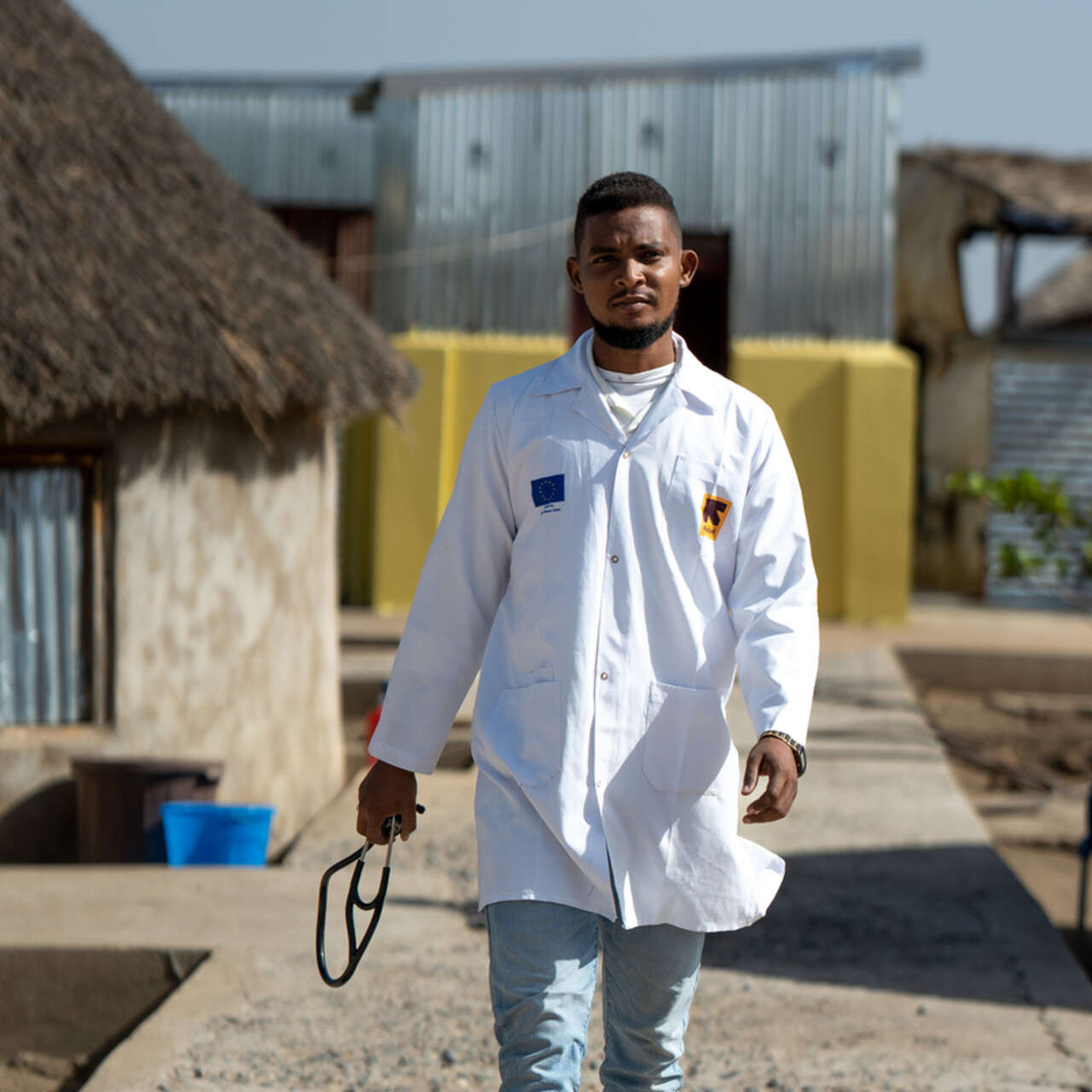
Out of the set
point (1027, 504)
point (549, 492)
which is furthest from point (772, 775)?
point (1027, 504)

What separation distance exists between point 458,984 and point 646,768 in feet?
6.97

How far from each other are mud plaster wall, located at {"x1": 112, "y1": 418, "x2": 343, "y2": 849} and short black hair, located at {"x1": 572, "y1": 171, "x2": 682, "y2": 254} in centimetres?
443

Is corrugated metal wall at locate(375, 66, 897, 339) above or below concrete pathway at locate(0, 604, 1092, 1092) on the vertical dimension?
above

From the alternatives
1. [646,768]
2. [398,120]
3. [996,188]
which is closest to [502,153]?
[398,120]

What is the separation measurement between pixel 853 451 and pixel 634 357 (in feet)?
40.4

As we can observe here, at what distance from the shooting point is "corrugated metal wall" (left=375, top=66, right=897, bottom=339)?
14.8 metres

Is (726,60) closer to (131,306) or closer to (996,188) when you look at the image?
(996,188)

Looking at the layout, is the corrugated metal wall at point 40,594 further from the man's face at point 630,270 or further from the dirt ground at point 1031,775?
the man's face at point 630,270

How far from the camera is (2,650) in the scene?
6781mm

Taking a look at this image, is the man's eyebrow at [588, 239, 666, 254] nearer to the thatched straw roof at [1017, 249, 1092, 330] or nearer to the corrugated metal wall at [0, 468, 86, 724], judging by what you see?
the corrugated metal wall at [0, 468, 86, 724]

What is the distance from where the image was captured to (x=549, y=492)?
8.71 feet

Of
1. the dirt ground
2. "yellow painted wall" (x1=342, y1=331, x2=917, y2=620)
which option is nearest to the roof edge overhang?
"yellow painted wall" (x1=342, y1=331, x2=917, y2=620)

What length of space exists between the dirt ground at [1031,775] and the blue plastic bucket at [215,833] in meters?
3.27

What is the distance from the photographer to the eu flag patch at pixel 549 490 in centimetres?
265
